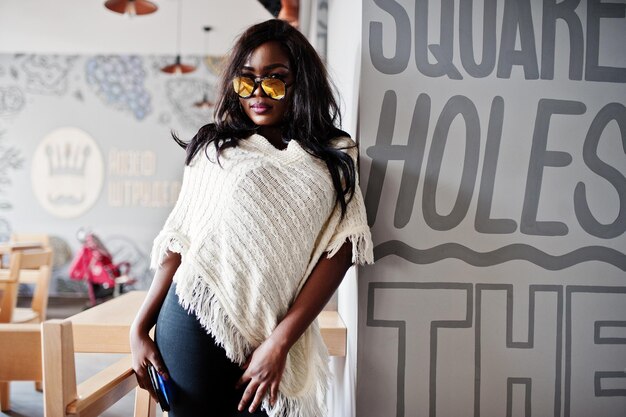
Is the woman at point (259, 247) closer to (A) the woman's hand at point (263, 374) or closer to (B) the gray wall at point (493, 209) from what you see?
(A) the woman's hand at point (263, 374)

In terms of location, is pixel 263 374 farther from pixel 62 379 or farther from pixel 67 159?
pixel 67 159

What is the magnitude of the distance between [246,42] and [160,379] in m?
0.77

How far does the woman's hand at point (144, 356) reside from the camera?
43.6 inches

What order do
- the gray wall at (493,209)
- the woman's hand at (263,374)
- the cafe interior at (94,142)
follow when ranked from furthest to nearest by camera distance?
1. the cafe interior at (94,142)
2. the gray wall at (493,209)
3. the woman's hand at (263,374)

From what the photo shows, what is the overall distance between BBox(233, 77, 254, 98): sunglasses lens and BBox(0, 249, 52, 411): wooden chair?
219 cm

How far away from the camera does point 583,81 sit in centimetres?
137

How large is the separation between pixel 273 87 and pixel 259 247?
0.36 m

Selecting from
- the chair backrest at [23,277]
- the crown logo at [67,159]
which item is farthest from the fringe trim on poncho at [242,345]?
the crown logo at [67,159]

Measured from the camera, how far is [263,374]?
40.8 inches

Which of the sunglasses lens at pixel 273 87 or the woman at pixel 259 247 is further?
the sunglasses lens at pixel 273 87

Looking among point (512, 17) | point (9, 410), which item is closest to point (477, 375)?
point (512, 17)

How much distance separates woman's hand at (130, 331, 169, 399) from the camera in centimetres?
111

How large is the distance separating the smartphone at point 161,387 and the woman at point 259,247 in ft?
0.07

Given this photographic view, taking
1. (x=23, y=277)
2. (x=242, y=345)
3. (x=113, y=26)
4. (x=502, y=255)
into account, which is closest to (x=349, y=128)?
(x=502, y=255)
